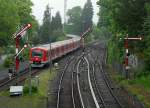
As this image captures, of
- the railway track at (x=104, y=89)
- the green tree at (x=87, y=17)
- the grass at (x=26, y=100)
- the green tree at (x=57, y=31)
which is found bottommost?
the railway track at (x=104, y=89)

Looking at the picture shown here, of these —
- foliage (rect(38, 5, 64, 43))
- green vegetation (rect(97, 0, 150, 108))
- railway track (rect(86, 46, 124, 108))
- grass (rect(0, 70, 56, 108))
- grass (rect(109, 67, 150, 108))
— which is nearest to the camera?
grass (rect(0, 70, 56, 108))

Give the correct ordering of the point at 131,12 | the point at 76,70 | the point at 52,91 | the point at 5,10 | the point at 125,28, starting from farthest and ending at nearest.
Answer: the point at 5,10 → the point at 76,70 → the point at 125,28 → the point at 131,12 → the point at 52,91

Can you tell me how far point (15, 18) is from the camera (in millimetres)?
67938

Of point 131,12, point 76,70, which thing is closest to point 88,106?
point 131,12

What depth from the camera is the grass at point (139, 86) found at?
37.1 m

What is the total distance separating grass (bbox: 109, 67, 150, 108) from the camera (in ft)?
122

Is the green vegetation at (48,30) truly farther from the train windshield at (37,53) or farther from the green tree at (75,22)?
the train windshield at (37,53)

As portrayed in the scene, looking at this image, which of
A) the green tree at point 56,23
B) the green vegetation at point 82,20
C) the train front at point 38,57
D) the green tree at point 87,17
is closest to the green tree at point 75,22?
the green vegetation at point 82,20

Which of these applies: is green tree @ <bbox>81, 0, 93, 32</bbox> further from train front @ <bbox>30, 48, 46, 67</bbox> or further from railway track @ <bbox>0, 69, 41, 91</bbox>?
railway track @ <bbox>0, 69, 41, 91</bbox>

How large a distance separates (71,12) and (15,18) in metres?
103

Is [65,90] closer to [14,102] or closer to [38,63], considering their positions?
[14,102]

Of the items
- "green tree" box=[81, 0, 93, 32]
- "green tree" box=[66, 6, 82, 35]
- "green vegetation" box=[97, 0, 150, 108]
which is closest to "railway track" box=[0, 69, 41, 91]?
"green vegetation" box=[97, 0, 150, 108]

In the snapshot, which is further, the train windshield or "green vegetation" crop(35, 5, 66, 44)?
"green vegetation" crop(35, 5, 66, 44)

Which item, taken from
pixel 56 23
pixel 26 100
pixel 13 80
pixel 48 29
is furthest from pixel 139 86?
pixel 56 23
